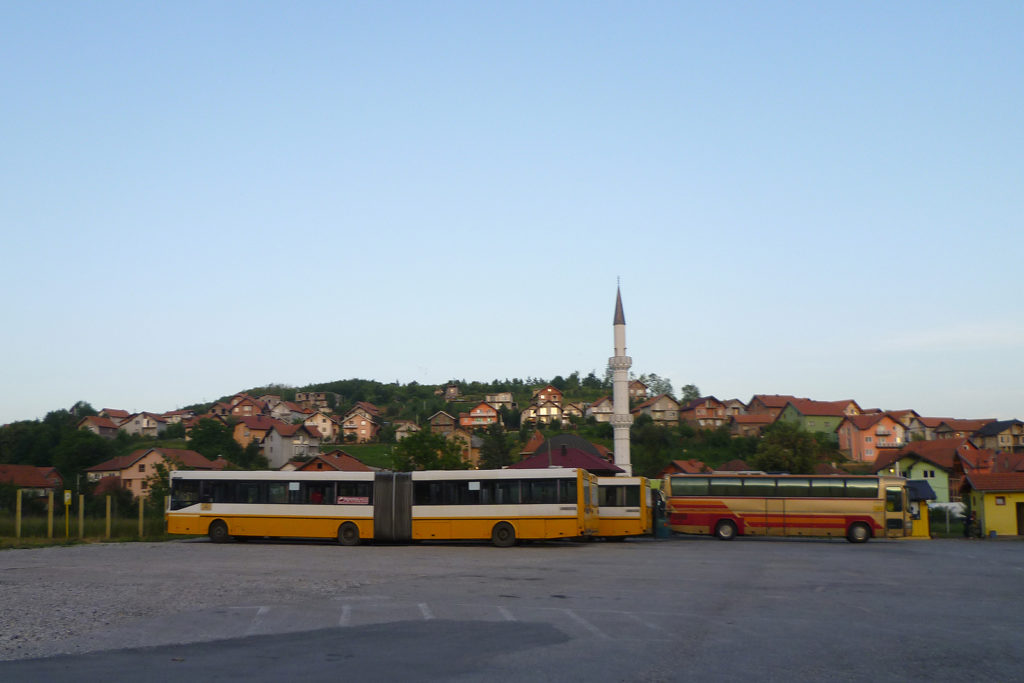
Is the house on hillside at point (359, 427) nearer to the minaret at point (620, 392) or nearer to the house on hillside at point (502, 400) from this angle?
the house on hillside at point (502, 400)

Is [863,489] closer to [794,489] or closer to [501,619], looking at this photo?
[794,489]

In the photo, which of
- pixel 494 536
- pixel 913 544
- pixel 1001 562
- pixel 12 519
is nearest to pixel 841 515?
pixel 913 544

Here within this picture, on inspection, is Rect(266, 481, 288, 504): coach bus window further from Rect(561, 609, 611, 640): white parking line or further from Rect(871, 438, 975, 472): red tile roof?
Rect(871, 438, 975, 472): red tile roof

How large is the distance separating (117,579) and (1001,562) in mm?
22682

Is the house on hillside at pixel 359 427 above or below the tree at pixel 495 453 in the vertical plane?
above

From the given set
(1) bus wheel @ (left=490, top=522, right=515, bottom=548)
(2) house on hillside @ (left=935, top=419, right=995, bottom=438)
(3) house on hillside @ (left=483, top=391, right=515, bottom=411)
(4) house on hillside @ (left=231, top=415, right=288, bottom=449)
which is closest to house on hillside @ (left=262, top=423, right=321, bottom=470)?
(4) house on hillside @ (left=231, top=415, right=288, bottom=449)

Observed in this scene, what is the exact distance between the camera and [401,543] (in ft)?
98.2

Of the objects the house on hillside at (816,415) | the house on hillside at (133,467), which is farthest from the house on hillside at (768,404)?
the house on hillside at (133,467)

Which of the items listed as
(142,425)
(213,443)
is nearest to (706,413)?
(213,443)

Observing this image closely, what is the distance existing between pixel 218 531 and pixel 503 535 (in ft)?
31.8

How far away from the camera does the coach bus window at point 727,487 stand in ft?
113

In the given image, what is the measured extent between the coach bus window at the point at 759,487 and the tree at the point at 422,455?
52.7 ft

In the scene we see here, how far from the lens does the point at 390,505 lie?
28344 mm

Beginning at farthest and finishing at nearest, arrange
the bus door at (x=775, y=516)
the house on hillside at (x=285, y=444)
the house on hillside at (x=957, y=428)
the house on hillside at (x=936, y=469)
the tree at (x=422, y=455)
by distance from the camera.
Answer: the house on hillside at (x=957, y=428)
the house on hillside at (x=285, y=444)
the house on hillside at (x=936, y=469)
the tree at (x=422, y=455)
the bus door at (x=775, y=516)
